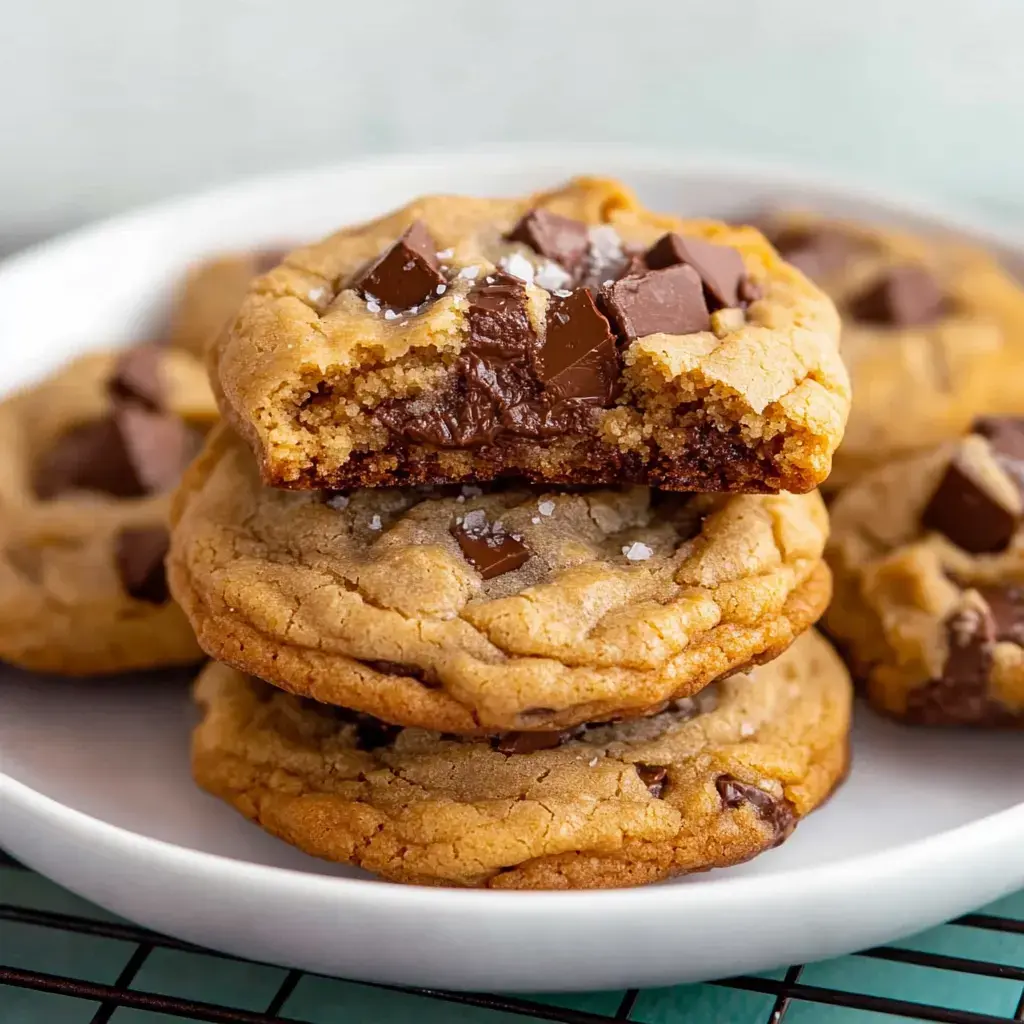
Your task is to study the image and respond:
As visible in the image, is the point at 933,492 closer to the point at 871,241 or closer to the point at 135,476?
Result: the point at 871,241

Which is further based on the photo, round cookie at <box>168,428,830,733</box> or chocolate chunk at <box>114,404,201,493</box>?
chocolate chunk at <box>114,404,201,493</box>

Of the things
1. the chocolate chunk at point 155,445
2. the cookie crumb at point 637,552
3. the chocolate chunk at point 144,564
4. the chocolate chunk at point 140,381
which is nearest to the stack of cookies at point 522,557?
the cookie crumb at point 637,552

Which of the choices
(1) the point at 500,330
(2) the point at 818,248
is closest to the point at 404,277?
(1) the point at 500,330

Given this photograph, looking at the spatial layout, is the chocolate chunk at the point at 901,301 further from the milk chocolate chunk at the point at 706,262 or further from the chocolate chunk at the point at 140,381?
the chocolate chunk at the point at 140,381

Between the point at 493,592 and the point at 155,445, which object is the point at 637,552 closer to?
the point at 493,592

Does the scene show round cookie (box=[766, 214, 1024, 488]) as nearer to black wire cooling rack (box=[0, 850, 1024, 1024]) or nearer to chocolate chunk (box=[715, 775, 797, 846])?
chocolate chunk (box=[715, 775, 797, 846])

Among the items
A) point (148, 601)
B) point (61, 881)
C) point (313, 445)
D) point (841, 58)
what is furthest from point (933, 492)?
point (841, 58)

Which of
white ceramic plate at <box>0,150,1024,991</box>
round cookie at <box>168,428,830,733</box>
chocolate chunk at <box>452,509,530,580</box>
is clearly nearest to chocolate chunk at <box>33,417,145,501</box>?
white ceramic plate at <box>0,150,1024,991</box>

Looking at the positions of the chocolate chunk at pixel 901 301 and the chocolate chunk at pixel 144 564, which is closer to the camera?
the chocolate chunk at pixel 144 564
